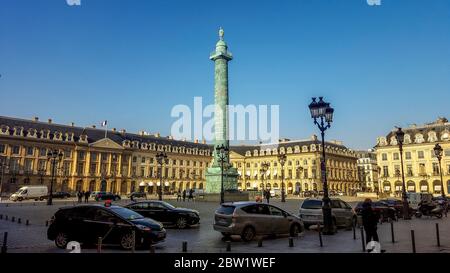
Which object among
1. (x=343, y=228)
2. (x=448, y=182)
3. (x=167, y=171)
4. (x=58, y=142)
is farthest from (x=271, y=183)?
(x=343, y=228)

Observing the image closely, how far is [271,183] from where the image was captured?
105 m

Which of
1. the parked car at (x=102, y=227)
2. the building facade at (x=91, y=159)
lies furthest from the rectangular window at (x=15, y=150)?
the parked car at (x=102, y=227)

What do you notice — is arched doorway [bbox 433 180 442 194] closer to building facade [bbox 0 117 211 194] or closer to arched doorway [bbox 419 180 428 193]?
arched doorway [bbox 419 180 428 193]

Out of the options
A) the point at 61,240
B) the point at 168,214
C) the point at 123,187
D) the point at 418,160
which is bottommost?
the point at 61,240

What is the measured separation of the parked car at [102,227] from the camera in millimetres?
12305

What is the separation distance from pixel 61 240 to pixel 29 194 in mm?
49071

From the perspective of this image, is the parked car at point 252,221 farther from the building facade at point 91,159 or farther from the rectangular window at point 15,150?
the rectangular window at point 15,150

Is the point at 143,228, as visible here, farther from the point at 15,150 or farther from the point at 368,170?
the point at 368,170

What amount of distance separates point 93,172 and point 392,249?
82804 mm

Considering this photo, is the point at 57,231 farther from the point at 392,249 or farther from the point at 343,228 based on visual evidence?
the point at 343,228

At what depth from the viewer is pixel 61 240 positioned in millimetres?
12898

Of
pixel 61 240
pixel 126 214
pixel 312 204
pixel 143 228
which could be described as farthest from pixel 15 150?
pixel 143 228

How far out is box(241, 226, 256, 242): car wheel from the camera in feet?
→ 47.8

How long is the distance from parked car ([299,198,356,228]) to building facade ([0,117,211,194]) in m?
65.8
